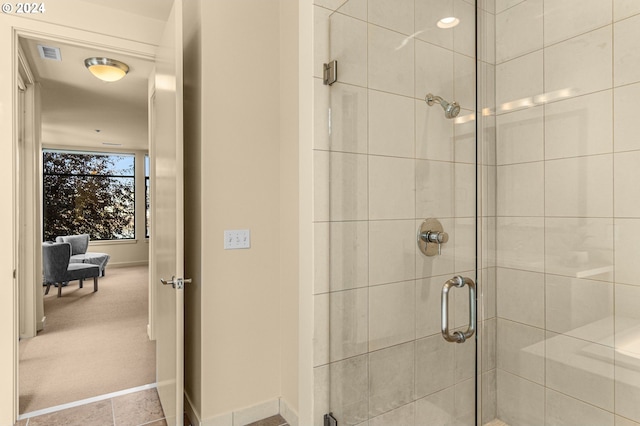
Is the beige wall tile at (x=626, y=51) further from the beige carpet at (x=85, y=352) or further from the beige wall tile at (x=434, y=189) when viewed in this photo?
the beige carpet at (x=85, y=352)

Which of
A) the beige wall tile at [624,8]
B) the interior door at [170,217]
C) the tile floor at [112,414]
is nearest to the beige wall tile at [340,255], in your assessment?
the interior door at [170,217]

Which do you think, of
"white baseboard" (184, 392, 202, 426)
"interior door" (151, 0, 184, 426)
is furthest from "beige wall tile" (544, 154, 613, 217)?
"white baseboard" (184, 392, 202, 426)

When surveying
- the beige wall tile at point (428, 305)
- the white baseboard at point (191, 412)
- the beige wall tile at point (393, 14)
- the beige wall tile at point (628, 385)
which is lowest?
the white baseboard at point (191, 412)

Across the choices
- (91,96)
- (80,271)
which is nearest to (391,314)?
(91,96)

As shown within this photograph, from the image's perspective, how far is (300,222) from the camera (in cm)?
197

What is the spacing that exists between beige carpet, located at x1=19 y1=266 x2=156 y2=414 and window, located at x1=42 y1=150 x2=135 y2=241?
2.84 metres

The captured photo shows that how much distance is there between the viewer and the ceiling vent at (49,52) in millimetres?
3146

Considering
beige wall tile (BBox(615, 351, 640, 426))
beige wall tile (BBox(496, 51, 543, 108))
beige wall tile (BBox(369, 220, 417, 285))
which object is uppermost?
beige wall tile (BBox(496, 51, 543, 108))

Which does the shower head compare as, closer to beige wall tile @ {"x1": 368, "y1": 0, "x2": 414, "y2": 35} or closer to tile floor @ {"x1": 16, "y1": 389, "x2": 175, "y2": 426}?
beige wall tile @ {"x1": 368, "y1": 0, "x2": 414, "y2": 35}

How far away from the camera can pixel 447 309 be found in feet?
4.48

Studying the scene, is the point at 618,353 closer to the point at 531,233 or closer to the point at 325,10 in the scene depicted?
the point at 531,233

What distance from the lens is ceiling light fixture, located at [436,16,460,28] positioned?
1320 mm

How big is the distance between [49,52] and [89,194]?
5525 millimetres

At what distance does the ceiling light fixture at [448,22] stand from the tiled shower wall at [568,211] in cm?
16
